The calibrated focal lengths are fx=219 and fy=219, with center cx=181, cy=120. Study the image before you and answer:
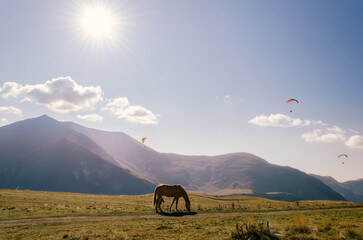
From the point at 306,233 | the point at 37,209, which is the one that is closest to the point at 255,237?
the point at 306,233

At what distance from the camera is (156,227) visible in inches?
676

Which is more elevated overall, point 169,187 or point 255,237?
point 169,187

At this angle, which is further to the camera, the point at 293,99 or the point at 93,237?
the point at 293,99

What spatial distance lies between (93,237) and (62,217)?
1127 cm

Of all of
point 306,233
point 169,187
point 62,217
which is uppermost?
point 169,187

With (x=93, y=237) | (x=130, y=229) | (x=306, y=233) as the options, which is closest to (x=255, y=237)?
(x=306, y=233)

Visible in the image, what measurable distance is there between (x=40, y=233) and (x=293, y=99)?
43368 mm

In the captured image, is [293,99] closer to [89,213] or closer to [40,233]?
[89,213]

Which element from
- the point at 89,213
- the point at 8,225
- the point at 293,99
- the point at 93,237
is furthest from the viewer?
the point at 293,99

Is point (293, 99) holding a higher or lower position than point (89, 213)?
higher

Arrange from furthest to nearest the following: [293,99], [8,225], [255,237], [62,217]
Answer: [293,99], [62,217], [8,225], [255,237]

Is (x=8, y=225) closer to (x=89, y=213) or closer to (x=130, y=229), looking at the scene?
(x=89, y=213)

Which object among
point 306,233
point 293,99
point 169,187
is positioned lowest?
point 306,233

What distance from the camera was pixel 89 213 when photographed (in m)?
25.2
